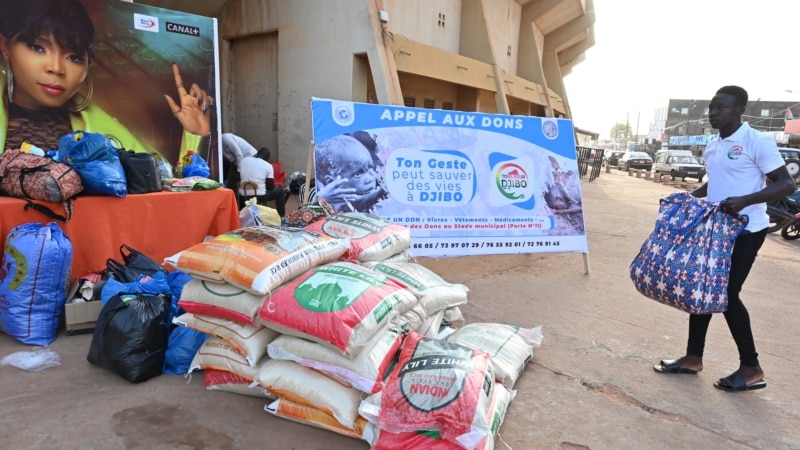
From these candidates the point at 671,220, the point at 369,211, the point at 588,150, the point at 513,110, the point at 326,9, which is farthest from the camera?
the point at 588,150

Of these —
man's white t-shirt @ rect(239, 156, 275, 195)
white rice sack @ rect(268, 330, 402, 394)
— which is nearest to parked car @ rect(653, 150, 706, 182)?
man's white t-shirt @ rect(239, 156, 275, 195)

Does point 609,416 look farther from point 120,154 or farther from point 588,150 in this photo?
point 588,150

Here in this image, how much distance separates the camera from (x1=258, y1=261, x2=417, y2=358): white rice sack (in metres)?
2.30

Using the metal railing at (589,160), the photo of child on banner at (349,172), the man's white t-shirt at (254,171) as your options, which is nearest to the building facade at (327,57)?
the man's white t-shirt at (254,171)

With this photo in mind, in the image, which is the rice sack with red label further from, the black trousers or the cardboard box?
the cardboard box

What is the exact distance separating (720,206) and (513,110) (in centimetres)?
1945

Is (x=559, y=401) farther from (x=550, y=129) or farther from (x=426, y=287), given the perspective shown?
(x=550, y=129)

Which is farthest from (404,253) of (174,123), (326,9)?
(326,9)

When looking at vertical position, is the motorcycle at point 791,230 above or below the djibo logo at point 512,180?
below

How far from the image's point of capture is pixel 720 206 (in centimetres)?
286

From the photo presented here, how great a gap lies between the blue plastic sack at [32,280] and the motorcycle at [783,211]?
11548 mm

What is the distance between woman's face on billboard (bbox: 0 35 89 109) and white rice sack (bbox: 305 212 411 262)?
3736 millimetres

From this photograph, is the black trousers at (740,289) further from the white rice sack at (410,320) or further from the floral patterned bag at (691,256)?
the white rice sack at (410,320)

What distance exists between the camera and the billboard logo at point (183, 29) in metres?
5.74
